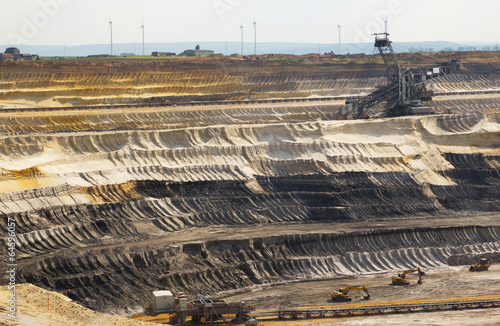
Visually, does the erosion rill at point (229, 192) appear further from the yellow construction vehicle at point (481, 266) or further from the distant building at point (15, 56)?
the distant building at point (15, 56)

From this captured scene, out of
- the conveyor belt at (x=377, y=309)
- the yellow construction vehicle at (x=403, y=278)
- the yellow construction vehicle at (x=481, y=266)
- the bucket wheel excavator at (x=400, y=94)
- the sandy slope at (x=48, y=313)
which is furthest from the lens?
the bucket wheel excavator at (x=400, y=94)

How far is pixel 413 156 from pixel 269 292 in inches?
914

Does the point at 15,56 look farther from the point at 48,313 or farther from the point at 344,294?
the point at 48,313

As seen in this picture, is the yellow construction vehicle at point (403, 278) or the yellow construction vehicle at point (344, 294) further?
the yellow construction vehicle at point (403, 278)

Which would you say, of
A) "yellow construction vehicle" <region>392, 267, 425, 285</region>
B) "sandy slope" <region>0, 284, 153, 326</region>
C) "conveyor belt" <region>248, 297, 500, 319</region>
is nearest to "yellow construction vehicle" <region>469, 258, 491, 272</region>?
"yellow construction vehicle" <region>392, 267, 425, 285</region>

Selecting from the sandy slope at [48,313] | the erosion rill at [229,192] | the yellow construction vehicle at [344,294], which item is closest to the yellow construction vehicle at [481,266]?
the erosion rill at [229,192]

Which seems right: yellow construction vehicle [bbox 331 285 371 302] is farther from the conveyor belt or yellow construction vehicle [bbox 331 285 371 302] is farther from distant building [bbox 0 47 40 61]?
distant building [bbox 0 47 40 61]

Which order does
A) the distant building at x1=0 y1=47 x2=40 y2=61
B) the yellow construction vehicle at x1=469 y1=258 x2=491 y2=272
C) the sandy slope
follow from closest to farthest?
1. the sandy slope
2. the yellow construction vehicle at x1=469 y1=258 x2=491 y2=272
3. the distant building at x1=0 y1=47 x2=40 y2=61

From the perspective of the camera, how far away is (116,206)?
122ft

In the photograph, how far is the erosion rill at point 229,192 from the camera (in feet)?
104

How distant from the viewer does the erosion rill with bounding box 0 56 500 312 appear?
31.7 meters

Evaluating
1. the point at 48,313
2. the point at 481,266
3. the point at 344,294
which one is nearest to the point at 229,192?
the point at 344,294

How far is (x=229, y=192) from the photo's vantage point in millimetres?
41750

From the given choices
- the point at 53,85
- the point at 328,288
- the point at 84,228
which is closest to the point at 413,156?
the point at 328,288
